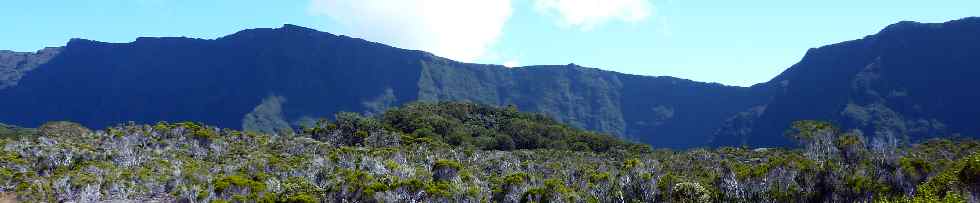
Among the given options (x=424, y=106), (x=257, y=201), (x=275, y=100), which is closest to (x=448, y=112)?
(x=424, y=106)

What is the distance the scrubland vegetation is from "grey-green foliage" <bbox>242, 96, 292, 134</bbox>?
85706 millimetres

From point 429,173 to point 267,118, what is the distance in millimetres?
137394

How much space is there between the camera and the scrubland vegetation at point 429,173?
35250 millimetres

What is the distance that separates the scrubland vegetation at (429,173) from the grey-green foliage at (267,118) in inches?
3374

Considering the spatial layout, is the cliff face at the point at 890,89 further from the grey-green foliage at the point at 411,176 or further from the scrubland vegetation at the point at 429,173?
the grey-green foliage at the point at 411,176

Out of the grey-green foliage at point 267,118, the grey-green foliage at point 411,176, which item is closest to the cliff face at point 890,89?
the grey-green foliage at point 411,176

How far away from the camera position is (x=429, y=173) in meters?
49.3

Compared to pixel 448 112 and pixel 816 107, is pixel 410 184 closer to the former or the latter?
pixel 448 112

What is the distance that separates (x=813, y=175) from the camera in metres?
36.4

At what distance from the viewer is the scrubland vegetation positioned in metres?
35.2

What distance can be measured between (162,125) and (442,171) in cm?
4723

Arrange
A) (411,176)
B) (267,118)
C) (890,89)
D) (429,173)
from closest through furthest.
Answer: (411,176) → (429,173) → (890,89) → (267,118)

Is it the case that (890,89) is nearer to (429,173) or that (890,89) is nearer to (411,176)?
(429,173)

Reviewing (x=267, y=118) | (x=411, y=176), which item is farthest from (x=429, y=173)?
(x=267, y=118)
